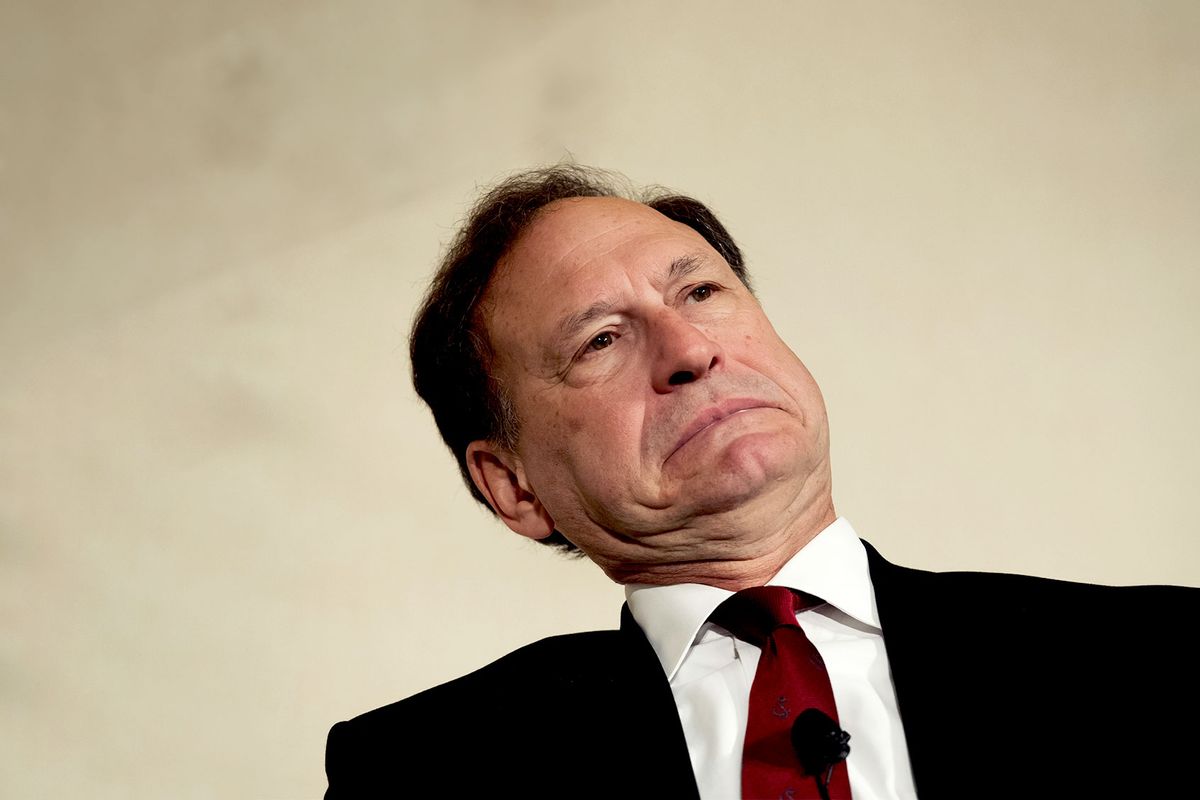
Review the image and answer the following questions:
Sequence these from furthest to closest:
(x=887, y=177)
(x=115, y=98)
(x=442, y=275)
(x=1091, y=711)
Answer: (x=115, y=98) → (x=887, y=177) → (x=442, y=275) → (x=1091, y=711)

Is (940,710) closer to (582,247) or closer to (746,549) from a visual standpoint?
(746,549)

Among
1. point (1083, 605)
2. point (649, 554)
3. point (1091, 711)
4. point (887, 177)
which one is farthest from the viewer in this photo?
point (887, 177)

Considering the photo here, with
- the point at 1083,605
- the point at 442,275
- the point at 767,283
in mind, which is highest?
the point at 767,283

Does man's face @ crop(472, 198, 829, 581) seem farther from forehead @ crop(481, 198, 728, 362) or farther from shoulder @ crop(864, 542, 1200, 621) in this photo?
shoulder @ crop(864, 542, 1200, 621)

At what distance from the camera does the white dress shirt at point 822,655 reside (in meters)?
1.62

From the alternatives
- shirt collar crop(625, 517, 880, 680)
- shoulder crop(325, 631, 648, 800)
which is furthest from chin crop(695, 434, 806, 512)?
shoulder crop(325, 631, 648, 800)

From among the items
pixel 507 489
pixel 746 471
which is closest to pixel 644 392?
pixel 746 471

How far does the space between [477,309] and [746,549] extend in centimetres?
67

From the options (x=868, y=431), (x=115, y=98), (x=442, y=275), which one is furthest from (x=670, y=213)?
(x=115, y=98)

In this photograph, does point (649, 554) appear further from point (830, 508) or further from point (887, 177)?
point (887, 177)

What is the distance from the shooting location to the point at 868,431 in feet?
9.16

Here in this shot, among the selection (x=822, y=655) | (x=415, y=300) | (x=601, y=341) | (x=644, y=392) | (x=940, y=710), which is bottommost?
(x=940, y=710)

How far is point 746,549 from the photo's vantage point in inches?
73.7

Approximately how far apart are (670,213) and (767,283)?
1.82ft
